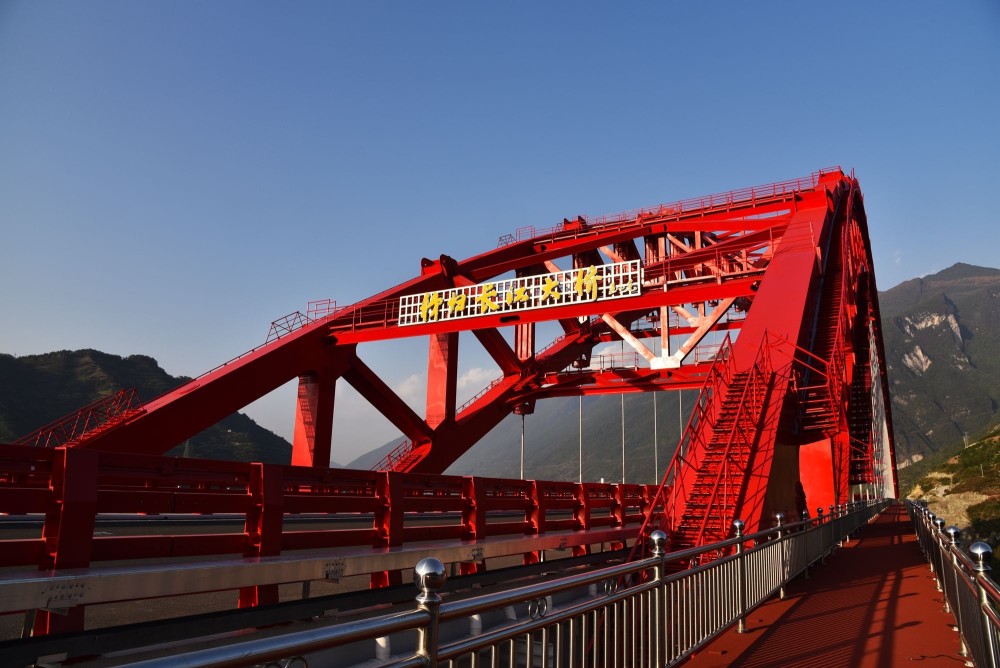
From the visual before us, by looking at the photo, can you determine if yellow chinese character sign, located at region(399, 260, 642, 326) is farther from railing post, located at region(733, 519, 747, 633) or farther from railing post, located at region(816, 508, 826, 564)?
railing post, located at region(733, 519, 747, 633)

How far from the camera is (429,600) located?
359 centimetres

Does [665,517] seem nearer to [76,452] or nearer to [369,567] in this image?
[369,567]

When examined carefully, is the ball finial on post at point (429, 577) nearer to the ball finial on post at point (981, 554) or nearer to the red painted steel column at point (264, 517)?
the ball finial on post at point (981, 554)

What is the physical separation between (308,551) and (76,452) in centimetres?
422

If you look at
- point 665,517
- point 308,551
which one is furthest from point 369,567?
point 665,517

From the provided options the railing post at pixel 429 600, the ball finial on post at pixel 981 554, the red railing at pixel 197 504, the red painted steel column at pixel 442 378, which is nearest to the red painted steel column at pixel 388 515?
Result: the red railing at pixel 197 504

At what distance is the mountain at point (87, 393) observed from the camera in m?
92.4

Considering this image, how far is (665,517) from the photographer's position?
51.4 feet

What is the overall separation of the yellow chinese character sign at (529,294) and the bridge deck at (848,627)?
41.6 feet

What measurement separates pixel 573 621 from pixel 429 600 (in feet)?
6.86

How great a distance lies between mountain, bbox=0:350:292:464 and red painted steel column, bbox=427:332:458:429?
210ft

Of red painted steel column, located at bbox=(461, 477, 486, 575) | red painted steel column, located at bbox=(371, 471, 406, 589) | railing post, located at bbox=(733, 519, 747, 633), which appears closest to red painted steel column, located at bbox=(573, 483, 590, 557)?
red painted steel column, located at bbox=(461, 477, 486, 575)

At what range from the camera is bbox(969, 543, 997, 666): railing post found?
223 inches

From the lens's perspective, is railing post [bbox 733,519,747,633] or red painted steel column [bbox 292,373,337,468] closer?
railing post [bbox 733,519,747,633]
